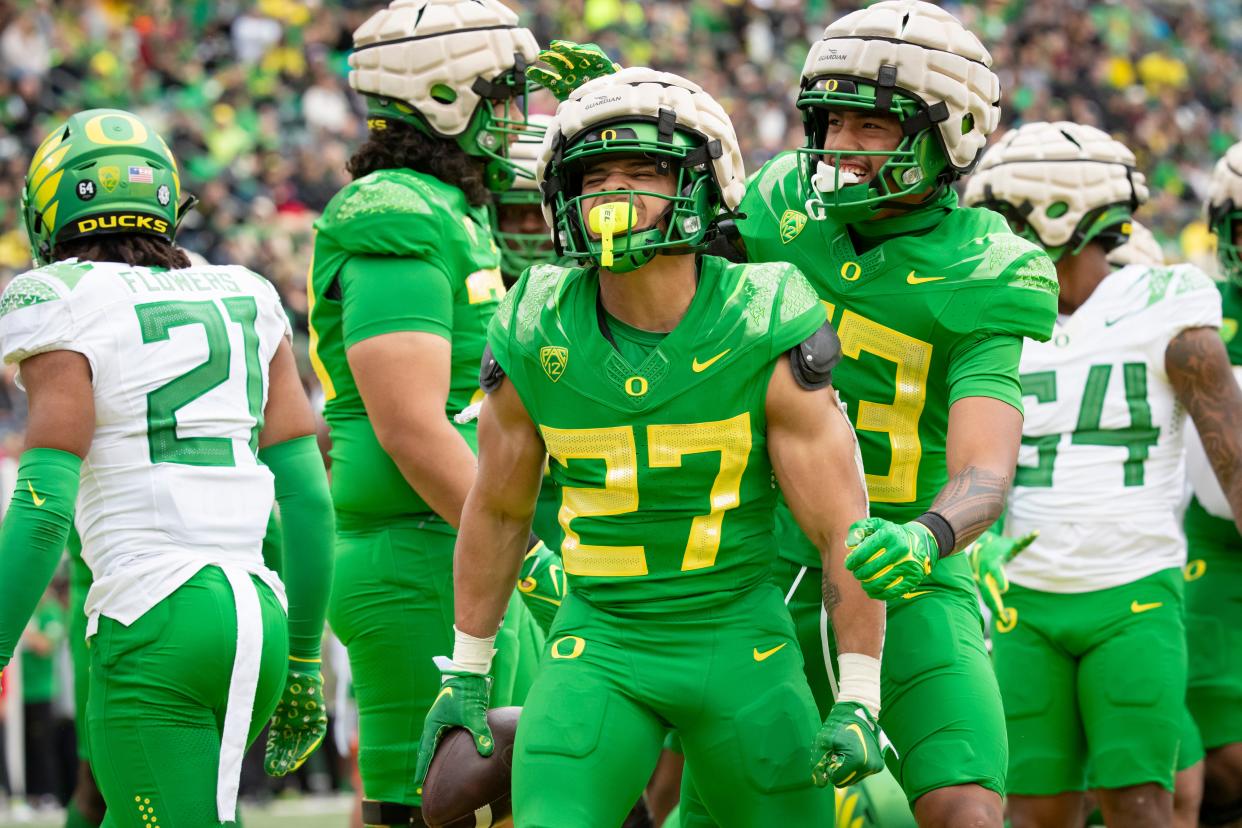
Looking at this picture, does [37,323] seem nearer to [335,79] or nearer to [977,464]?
[977,464]

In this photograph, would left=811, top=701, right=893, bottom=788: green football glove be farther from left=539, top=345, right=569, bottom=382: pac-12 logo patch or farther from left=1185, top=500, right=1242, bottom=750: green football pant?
left=1185, top=500, right=1242, bottom=750: green football pant

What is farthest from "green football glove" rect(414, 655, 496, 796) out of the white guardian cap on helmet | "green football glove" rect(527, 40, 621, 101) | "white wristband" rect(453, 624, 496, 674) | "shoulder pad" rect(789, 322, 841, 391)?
the white guardian cap on helmet

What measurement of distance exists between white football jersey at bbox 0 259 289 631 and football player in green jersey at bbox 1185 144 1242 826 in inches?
135

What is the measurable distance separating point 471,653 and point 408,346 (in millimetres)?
1154

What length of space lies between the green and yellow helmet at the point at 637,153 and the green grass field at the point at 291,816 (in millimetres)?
6081

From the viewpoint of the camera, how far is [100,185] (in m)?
4.38

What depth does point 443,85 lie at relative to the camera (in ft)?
17.4

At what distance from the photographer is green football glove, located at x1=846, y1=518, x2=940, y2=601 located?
346 centimetres

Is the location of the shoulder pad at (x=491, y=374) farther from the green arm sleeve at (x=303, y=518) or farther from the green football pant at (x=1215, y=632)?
the green football pant at (x=1215, y=632)

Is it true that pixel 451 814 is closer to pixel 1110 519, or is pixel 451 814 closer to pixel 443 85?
pixel 443 85

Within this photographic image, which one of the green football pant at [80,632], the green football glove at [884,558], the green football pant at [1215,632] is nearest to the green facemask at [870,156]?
the green football glove at [884,558]

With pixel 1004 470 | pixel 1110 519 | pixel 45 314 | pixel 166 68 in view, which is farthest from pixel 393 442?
pixel 166 68

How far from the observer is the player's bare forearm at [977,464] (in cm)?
381

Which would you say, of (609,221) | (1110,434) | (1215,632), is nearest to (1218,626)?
(1215,632)
